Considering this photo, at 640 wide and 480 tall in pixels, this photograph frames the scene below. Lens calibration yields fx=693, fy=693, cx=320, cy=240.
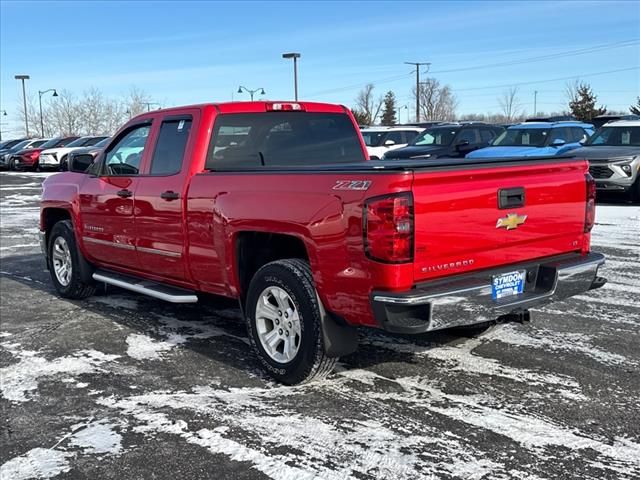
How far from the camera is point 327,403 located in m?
4.25

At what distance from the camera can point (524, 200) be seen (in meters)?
4.32

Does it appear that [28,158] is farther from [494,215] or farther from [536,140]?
[494,215]

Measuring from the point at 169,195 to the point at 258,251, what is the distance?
0.96 metres

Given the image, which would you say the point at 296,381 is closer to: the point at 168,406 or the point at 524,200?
the point at 168,406

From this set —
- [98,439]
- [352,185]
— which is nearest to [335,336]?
[352,185]

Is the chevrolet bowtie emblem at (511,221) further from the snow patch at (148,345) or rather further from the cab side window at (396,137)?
the cab side window at (396,137)

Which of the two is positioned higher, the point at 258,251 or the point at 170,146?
the point at 170,146

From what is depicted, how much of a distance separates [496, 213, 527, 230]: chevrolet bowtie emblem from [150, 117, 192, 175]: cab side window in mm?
2547

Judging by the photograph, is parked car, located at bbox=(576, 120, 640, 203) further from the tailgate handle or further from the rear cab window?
the tailgate handle

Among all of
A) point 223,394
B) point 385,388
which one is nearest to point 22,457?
point 223,394

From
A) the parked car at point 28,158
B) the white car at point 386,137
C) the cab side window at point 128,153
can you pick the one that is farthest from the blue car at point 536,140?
the parked car at point 28,158

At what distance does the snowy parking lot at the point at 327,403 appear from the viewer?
3.46 metres

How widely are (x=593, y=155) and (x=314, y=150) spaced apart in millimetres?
9836

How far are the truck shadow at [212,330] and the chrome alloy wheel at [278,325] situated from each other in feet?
0.80
